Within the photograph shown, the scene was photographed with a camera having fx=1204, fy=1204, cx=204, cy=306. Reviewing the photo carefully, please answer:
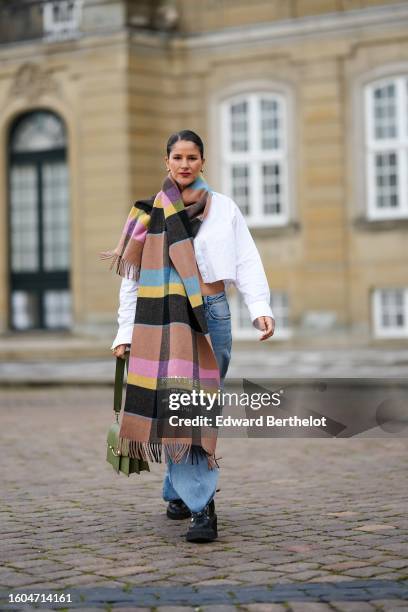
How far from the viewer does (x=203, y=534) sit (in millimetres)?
5508

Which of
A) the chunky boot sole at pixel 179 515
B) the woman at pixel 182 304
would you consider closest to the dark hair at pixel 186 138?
the woman at pixel 182 304

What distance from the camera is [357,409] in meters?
11.2

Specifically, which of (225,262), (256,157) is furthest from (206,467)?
(256,157)

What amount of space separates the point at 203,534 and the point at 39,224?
15.8 meters

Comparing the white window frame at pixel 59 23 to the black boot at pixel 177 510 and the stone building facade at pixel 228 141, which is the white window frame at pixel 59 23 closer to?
the stone building facade at pixel 228 141

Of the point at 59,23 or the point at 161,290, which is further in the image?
the point at 59,23

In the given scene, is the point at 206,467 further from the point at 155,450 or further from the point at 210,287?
the point at 210,287

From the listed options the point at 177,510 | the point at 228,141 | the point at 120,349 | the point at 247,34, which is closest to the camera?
the point at 120,349

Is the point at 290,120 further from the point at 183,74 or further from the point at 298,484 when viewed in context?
the point at 298,484

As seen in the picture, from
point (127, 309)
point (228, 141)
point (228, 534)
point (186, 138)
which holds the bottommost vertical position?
point (228, 534)

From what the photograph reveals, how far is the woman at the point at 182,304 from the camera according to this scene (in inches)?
220

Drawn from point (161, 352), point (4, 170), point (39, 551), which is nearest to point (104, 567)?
point (39, 551)

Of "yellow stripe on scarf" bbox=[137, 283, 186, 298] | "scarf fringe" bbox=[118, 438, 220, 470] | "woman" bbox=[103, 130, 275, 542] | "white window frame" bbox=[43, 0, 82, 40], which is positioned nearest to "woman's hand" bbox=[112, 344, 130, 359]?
"woman" bbox=[103, 130, 275, 542]

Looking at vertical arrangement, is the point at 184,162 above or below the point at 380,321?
above
